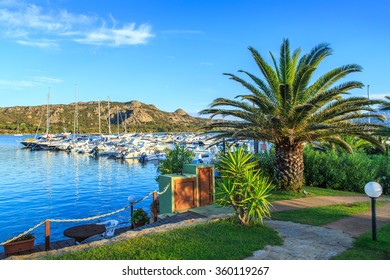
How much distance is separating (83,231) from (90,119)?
11014 cm

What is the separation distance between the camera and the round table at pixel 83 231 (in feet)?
29.2

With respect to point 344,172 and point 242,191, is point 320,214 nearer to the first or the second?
point 242,191

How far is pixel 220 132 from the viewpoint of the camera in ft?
44.2

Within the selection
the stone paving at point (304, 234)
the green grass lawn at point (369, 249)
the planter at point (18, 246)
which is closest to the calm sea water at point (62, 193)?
the planter at point (18, 246)

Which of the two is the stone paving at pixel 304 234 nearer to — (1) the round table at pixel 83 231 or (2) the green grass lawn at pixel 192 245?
(2) the green grass lawn at pixel 192 245

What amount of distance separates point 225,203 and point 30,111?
13843 centimetres

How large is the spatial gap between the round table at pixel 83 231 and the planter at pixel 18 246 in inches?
39.4

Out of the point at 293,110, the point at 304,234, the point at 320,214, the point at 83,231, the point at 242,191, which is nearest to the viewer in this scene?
the point at 304,234

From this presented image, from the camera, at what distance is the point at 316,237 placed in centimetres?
658

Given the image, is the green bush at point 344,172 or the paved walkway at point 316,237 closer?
the paved walkway at point 316,237

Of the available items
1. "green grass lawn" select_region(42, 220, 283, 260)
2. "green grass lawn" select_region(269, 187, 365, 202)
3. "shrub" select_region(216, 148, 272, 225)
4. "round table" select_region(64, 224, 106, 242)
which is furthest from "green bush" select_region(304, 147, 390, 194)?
"round table" select_region(64, 224, 106, 242)

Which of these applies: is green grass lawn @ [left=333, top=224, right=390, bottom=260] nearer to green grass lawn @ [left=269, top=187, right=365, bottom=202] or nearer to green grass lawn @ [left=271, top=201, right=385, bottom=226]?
green grass lawn @ [left=271, top=201, right=385, bottom=226]

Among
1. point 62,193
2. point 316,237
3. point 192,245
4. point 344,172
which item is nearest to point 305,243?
point 316,237
